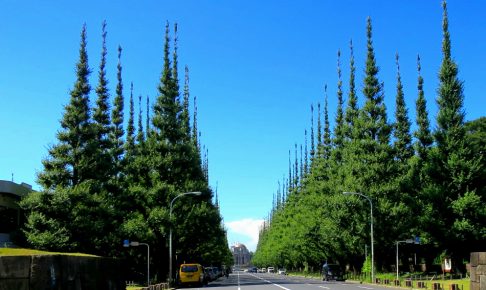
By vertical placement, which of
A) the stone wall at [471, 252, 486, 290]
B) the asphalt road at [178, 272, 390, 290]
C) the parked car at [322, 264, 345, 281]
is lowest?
the parked car at [322, 264, 345, 281]

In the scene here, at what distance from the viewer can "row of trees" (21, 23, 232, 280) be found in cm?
3584

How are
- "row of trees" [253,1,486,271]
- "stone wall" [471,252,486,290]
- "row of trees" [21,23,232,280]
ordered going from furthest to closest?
"row of trees" [253,1,486,271], "row of trees" [21,23,232,280], "stone wall" [471,252,486,290]

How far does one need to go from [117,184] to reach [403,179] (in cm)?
2582

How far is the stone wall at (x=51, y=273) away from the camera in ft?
31.3

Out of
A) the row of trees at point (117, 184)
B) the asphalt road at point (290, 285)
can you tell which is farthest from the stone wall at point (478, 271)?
the row of trees at point (117, 184)

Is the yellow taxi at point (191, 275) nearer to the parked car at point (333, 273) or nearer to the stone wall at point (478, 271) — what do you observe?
the parked car at point (333, 273)

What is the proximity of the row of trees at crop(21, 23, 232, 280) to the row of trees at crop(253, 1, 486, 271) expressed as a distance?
46.0 feet

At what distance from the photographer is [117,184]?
144 feet

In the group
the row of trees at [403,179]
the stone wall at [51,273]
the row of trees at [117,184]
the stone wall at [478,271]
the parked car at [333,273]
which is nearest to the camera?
the stone wall at [51,273]

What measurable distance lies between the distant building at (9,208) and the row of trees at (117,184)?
254 centimetres

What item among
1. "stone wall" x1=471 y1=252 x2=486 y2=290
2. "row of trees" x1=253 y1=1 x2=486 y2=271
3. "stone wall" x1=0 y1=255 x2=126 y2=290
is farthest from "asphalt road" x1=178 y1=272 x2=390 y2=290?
"stone wall" x1=0 y1=255 x2=126 y2=290

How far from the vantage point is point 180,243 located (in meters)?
48.8

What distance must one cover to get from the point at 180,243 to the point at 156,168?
702cm

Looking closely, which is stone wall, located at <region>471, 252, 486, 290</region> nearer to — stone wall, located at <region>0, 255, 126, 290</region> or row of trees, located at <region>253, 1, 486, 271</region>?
stone wall, located at <region>0, 255, 126, 290</region>
